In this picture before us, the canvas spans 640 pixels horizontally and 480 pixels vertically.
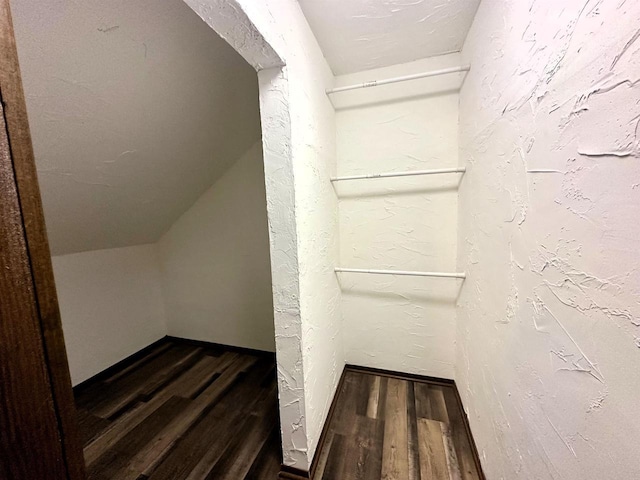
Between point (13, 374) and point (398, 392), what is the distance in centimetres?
174

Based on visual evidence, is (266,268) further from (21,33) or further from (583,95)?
(583,95)

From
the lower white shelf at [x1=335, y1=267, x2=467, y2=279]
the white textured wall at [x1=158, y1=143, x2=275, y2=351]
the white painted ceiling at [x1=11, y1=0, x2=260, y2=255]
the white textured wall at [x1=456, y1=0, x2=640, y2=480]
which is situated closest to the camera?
the white textured wall at [x1=456, y1=0, x2=640, y2=480]

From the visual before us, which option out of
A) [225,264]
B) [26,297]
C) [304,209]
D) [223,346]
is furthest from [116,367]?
[26,297]

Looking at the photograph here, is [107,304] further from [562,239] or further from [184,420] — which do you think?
[562,239]

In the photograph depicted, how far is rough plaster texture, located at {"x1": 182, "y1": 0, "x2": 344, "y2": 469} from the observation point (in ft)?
2.69

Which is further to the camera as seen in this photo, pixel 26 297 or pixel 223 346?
pixel 223 346

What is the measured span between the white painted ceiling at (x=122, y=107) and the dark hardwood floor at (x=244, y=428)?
1.13 meters

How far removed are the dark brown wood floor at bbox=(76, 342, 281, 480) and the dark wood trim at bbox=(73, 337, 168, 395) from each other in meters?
0.02

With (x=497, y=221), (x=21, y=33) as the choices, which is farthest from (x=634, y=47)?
(x=21, y=33)

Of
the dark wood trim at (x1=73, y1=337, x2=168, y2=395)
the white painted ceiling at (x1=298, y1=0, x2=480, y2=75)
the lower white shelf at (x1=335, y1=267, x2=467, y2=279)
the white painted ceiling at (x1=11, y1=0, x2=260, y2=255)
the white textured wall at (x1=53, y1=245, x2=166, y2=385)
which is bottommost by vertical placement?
the dark wood trim at (x1=73, y1=337, x2=168, y2=395)

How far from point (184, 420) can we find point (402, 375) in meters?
1.40

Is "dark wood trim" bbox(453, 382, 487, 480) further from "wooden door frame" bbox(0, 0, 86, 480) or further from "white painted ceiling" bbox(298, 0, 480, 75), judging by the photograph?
"white painted ceiling" bbox(298, 0, 480, 75)

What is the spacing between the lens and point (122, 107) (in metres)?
1.07

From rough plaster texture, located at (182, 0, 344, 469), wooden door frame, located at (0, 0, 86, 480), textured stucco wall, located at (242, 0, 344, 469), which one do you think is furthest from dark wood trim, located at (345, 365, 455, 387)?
wooden door frame, located at (0, 0, 86, 480)
